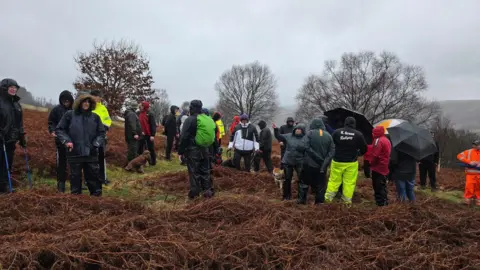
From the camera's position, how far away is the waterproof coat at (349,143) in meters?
6.04

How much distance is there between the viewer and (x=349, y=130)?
6.12m

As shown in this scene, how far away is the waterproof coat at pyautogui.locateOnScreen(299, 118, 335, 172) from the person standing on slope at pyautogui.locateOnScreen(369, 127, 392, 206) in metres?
0.88

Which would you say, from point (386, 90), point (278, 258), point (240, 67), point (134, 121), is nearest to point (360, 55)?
point (386, 90)

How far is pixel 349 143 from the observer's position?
606 centimetres

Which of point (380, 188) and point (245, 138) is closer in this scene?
point (380, 188)

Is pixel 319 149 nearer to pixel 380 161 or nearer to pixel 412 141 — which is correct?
pixel 380 161

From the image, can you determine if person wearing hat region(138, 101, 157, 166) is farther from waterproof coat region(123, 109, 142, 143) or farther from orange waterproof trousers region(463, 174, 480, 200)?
orange waterproof trousers region(463, 174, 480, 200)

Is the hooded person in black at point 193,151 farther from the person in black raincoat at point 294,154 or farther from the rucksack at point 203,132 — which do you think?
the person in black raincoat at point 294,154

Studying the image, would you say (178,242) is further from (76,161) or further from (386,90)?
(386,90)

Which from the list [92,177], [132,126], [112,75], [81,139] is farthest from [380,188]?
[112,75]

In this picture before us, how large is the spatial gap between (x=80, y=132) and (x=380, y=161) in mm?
5204

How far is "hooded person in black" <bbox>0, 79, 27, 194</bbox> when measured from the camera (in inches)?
220

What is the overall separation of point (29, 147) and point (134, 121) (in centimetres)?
321

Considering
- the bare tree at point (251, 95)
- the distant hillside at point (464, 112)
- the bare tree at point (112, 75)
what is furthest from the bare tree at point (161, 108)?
the distant hillside at point (464, 112)
